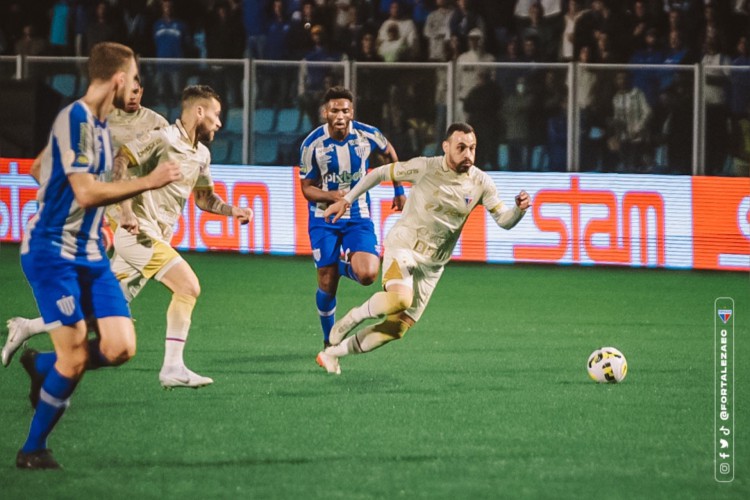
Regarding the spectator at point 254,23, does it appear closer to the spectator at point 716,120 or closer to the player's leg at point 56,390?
the spectator at point 716,120

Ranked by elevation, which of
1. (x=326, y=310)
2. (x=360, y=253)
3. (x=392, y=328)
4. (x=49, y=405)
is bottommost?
(x=326, y=310)

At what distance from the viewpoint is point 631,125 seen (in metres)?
15.9

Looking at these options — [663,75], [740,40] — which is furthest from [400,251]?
[740,40]

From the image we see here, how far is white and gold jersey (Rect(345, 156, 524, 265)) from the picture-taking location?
9094mm

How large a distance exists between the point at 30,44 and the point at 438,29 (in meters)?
5.62

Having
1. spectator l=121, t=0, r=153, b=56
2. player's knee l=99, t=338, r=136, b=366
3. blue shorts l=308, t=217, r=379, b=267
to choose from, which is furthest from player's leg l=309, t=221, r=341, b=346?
spectator l=121, t=0, r=153, b=56

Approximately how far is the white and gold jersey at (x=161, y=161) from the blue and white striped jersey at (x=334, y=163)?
151 centimetres

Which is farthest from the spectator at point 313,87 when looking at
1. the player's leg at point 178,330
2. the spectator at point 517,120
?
the player's leg at point 178,330

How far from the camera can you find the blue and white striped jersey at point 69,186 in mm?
5922

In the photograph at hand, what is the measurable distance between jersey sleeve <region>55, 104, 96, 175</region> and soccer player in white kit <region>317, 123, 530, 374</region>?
306cm

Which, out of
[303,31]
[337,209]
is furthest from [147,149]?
[303,31]

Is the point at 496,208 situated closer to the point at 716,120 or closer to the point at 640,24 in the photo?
the point at 716,120

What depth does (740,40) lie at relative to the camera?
16.6 metres

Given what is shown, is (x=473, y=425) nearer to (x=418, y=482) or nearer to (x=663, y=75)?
(x=418, y=482)
